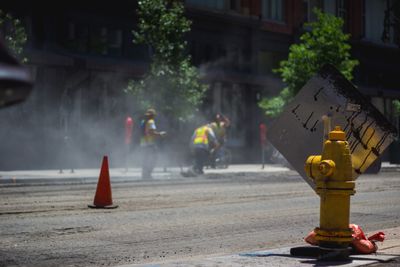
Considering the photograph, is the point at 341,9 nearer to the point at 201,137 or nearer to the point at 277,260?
the point at 201,137

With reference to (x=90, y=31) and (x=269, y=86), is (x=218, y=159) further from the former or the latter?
(x=269, y=86)

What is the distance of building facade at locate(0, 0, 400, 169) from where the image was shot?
2395cm

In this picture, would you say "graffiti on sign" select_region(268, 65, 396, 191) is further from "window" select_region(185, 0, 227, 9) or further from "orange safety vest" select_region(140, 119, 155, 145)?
"window" select_region(185, 0, 227, 9)

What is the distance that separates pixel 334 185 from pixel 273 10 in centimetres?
3004

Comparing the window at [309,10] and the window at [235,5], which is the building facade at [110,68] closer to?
the window at [235,5]

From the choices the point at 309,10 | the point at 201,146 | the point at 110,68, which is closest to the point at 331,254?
the point at 201,146

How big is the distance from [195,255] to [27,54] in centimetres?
1736

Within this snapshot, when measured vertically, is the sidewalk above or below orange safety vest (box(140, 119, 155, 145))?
below

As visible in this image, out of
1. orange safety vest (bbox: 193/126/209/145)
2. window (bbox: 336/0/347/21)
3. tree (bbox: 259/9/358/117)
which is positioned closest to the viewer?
orange safety vest (bbox: 193/126/209/145)

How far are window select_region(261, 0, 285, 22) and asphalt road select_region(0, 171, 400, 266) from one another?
20074mm

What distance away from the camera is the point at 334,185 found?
588 centimetres

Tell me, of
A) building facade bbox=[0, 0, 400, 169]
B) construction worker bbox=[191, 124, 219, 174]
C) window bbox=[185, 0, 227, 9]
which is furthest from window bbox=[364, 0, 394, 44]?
construction worker bbox=[191, 124, 219, 174]

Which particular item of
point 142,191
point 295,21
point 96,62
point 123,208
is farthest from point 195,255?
point 295,21

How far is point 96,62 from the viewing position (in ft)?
82.9
